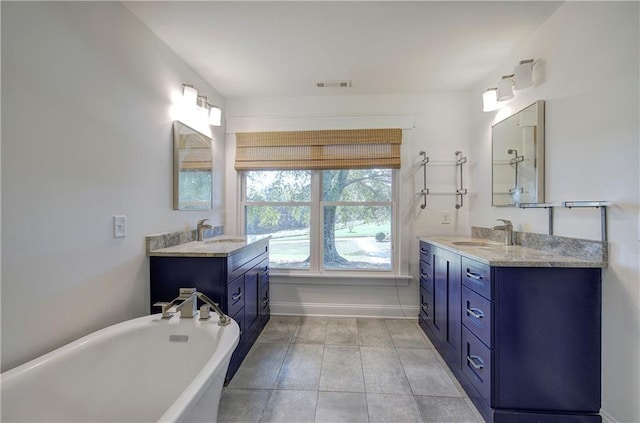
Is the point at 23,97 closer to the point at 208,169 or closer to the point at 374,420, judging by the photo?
the point at 208,169

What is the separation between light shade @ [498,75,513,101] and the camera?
2015 millimetres

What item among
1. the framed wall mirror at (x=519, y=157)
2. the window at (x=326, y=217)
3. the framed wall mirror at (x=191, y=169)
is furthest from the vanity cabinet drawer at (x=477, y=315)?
the framed wall mirror at (x=191, y=169)

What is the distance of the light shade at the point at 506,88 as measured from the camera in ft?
6.61

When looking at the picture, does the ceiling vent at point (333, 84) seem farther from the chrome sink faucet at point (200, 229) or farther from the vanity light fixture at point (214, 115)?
the chrome sink faucet at point (200, 229)

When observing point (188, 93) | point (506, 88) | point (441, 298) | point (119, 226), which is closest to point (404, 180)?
point (506, 88)

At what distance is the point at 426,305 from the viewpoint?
2.52 metres

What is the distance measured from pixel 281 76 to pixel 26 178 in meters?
2.01

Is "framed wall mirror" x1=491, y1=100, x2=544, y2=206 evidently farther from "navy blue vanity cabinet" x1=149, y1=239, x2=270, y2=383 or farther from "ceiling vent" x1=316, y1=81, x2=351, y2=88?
"navy blue vanity cabinet" x1=149, y1=239, x2=270, y2=383

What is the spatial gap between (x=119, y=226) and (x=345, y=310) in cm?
223

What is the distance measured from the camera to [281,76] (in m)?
2.50

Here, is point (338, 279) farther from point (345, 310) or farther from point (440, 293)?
point (440, 293)

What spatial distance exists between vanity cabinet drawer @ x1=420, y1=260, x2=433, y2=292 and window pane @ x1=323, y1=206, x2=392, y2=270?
386mm

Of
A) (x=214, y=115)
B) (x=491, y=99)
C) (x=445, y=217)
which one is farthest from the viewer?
(x=445, y=217)

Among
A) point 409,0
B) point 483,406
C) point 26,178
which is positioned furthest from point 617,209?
point 26,178
